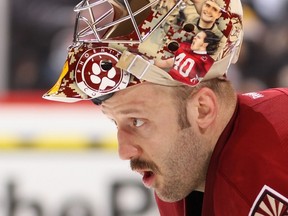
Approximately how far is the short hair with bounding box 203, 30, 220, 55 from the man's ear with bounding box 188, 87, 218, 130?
0.23 ft

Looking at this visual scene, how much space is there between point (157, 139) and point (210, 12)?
215 mm

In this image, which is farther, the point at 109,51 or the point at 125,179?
the point at 125,179

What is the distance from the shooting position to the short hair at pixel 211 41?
4.49 ft

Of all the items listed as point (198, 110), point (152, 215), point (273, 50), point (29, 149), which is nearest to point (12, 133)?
point (29, 149)

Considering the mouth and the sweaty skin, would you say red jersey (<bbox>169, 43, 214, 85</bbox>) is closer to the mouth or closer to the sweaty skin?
the sweaty skin

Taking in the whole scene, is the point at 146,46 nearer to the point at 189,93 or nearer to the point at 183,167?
the point at 189,93

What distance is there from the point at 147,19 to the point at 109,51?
73mm

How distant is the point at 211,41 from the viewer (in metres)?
1.38

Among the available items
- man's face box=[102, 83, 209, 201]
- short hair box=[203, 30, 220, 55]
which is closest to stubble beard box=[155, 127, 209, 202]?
man's face box=[102, 83, 209, 201]

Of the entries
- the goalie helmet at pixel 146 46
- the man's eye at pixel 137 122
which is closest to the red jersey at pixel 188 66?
the goalie helmet at pixel 146 46

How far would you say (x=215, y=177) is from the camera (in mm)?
1402

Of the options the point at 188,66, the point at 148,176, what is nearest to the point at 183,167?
the point at 148,176

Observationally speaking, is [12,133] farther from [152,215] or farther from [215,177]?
[215,177]

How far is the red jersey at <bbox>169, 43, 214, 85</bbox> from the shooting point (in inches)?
53.5
